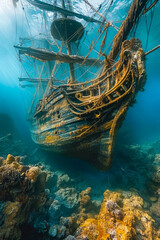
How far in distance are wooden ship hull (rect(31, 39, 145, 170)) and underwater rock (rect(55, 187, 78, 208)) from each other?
157cm

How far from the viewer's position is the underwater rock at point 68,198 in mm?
3632

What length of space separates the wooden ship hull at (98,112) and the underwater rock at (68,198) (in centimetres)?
157

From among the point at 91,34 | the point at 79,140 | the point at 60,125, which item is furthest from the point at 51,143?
the point at 91,34

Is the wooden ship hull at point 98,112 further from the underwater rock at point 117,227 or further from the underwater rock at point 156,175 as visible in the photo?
the underwater rock at point 156,175

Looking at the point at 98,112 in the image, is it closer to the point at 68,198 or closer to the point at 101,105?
the point at 101,105

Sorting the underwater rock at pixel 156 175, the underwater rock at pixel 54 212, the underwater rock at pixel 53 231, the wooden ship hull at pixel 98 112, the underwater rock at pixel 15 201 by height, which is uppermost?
the wooden ship hull at pixel 98 112

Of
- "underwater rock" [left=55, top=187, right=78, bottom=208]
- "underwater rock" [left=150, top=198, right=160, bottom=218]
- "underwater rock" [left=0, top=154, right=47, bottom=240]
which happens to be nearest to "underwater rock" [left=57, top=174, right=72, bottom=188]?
"underwater rock" [left=55, top=187, right=78, bottom=208]

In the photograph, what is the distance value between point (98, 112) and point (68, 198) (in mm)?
3661

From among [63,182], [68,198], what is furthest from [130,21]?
[63,182]

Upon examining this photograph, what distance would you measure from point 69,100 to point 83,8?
16203 millimetres

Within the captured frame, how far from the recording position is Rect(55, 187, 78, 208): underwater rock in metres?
3.63

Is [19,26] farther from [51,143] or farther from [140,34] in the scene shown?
[51,143]

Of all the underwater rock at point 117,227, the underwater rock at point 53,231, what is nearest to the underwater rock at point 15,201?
the underwater rock at point 53,231

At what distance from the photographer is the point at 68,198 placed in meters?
3.89
